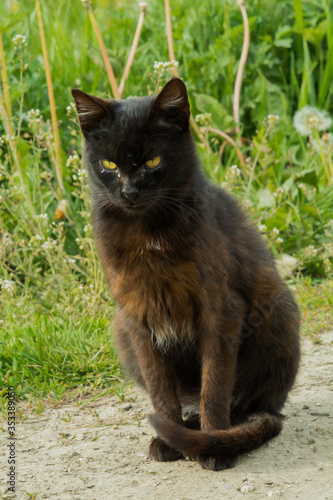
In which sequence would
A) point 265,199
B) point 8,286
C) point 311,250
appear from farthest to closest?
point 265,199 → point 311,250 → point 8,286

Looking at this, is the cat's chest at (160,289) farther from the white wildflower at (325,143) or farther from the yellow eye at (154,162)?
the white wildflower at (325,143)

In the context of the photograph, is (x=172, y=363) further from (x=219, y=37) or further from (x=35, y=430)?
(x=219, y=37)

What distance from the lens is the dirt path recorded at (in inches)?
95.2

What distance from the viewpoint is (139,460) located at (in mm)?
2736

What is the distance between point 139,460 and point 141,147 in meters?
1.32

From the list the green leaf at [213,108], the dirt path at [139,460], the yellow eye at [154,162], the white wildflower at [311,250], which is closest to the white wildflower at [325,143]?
the green leaf at [213,108]

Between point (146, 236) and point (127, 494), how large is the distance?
102 cm

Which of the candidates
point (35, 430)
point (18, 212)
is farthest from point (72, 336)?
point (18, 212)

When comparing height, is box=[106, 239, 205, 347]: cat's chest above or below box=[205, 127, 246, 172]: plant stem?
above

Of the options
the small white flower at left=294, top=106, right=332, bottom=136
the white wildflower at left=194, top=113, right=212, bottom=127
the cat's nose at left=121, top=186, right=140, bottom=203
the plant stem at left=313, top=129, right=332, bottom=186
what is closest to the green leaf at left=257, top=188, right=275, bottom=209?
the plant stem at left=313, top=129, right=332, bottom=186

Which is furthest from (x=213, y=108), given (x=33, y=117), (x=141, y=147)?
(x=141, y=147)

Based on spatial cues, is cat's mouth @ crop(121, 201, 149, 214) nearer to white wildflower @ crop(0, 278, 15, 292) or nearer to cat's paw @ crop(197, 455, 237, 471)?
cat's paw @ crop(197, 455, 237, 471)

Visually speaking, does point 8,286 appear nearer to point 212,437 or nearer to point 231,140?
point 212,437

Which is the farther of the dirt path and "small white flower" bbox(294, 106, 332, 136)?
"small white flower" bbox(294, 106, 332, 136)
